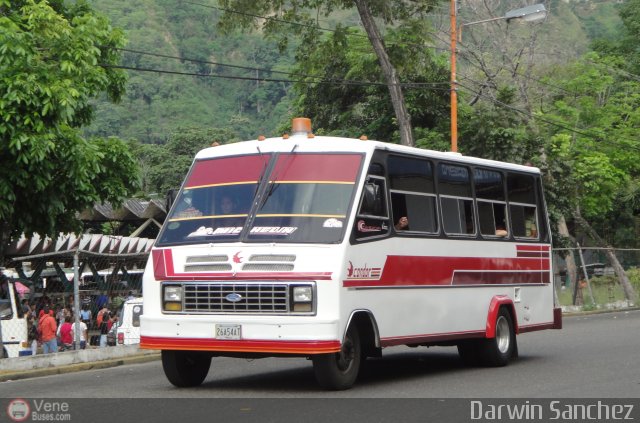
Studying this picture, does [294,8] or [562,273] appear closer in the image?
[294,8]

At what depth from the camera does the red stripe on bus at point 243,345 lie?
11.7 m

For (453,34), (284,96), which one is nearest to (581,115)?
(453,34)

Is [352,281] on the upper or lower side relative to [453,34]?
lower

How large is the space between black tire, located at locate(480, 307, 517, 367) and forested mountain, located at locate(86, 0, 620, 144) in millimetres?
92607

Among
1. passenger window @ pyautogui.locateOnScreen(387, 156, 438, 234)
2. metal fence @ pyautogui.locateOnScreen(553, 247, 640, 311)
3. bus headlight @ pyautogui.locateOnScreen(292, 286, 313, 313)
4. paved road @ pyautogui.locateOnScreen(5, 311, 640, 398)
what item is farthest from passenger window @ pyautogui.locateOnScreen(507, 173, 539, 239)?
metal fence @ pyautogui.locateOnScreen(553, 247, 640, 311)

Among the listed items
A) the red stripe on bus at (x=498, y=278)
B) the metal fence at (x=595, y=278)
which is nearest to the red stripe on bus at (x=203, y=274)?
the red stripe on bus at (x=498, y=278)

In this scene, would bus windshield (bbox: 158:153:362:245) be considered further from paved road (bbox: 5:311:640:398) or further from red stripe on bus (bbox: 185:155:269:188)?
paved road (bbox: 5:311:640:398)

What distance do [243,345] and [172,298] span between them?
1100mm

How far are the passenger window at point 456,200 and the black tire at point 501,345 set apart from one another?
5.28ft

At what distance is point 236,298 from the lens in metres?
12.1
